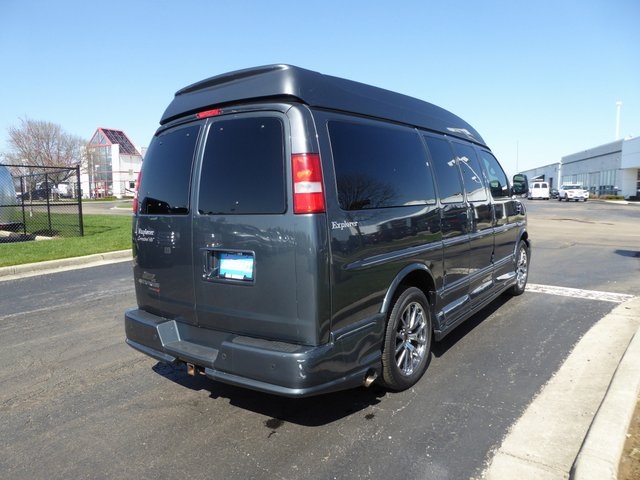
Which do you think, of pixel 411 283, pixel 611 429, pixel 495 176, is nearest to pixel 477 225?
pixel 495 176

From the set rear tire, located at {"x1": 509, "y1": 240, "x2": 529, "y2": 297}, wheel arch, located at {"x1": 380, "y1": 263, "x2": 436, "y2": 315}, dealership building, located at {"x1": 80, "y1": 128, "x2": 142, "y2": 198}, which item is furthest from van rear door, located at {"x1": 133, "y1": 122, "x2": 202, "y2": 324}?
dealership building, located at {"x1": 80, "y1": 128, "x2": 142, "y2": 198}

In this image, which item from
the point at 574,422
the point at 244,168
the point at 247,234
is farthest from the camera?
the point at 574,422

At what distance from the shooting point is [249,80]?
10.3ft

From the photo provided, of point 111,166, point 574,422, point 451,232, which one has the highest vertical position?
point 111,166

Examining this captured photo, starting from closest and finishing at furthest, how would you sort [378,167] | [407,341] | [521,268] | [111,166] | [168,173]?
[378,167], [168,173], [407,341], [521,268], [111,166]

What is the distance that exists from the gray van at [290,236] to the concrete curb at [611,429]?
1.30 m

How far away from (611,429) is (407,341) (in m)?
1.44

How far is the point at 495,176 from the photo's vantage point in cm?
580

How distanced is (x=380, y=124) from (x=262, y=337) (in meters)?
1.83

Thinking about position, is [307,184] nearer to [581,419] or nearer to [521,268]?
[581,419]

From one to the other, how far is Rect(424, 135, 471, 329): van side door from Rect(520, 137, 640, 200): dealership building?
52687 millimetres

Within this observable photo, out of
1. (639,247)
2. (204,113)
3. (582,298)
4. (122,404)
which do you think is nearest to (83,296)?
(122,404)

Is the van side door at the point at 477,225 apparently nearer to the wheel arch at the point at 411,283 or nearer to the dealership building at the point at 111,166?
the wheel arch at the point at 411,283

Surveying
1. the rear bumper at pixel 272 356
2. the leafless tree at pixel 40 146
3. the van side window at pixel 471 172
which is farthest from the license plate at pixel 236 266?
the leafless tree at pixel 40 146
